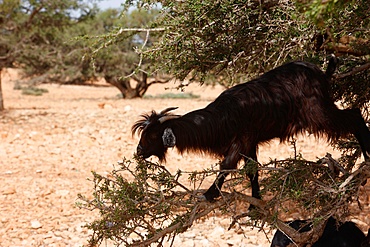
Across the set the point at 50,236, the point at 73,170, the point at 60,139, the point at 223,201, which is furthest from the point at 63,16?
the point at 223,201

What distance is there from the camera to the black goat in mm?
3648

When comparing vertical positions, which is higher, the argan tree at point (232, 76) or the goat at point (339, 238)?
the argan tree at point (232, 76)

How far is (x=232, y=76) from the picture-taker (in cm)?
488

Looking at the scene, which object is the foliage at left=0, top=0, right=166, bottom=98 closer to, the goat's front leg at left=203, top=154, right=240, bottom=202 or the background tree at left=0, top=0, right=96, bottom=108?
the background tree at left=0, top=0, right=96, bottom=108

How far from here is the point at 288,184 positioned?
339 centimetres

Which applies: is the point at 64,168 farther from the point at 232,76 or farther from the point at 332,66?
the point at 332,66

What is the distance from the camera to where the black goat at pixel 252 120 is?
365 cm

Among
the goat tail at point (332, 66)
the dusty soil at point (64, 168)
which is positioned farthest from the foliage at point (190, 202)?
the goat tail at point (332, 66)

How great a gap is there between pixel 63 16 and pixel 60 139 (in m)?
5.29

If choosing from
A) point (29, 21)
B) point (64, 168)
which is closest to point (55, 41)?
point (29, 21)

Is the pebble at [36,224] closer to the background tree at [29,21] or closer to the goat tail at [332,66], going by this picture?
the goat tail at [332,66]

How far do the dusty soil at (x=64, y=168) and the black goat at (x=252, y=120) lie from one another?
1.40 ft

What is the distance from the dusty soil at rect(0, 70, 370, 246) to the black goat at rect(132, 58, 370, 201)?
1.40 ft

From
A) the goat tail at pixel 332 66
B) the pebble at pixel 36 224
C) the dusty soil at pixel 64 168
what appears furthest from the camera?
the pebble at pixel 36 224
